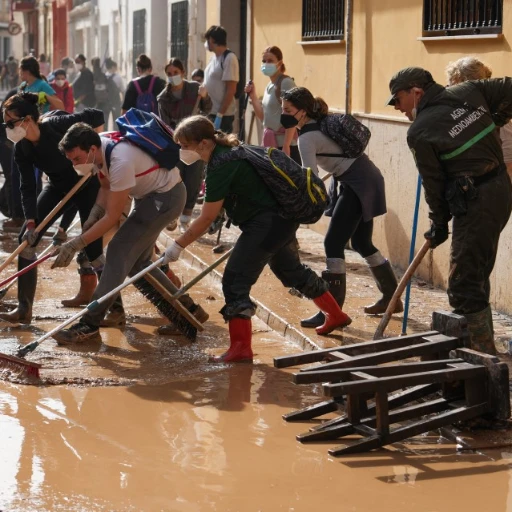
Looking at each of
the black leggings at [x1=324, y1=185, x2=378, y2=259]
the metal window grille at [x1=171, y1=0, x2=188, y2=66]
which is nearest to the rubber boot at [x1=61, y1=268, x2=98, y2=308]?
the black leggings at [x1=324, y1=185, x2=378, y2=259]

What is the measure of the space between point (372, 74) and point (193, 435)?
6.04 m

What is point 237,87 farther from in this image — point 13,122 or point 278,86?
point 13,122

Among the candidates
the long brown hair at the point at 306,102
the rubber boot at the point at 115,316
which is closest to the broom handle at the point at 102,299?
the rubber boot at the point at 115,316

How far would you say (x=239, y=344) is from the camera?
7.36 m

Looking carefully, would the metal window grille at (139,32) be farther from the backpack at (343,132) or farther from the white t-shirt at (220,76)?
the backpack at (343,132)

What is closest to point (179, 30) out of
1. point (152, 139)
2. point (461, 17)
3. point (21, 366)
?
point (461, 17)

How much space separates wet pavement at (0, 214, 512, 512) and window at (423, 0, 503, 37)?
2216 mm

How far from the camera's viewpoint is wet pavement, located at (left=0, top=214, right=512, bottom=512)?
4.91 meters

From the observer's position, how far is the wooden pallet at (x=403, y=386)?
544cm

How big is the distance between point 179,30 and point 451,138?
1644 cm

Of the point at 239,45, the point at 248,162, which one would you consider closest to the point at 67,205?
the point at 248,162

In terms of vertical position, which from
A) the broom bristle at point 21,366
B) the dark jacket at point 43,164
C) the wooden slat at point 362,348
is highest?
the dark jacket at point 43,164

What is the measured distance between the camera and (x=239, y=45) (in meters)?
17.4

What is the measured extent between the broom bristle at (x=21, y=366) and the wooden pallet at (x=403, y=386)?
5.42ft
